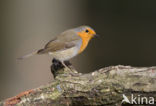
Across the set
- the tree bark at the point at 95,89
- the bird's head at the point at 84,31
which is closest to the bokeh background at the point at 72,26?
the bird's head at the point at 84,31

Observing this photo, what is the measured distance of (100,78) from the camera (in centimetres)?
318

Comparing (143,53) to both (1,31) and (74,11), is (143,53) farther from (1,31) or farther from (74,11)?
(1,31)

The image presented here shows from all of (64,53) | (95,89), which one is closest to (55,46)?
(64,53)

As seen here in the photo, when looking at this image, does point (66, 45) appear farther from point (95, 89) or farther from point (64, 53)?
point (95, 89)

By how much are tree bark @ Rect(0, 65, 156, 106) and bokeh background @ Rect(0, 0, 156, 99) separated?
11.4 ft

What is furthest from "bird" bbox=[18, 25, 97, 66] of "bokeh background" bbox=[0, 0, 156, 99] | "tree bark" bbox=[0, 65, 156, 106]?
"bokeh background" bbox=[0, 0, 156, 99]

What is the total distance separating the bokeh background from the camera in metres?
6.64

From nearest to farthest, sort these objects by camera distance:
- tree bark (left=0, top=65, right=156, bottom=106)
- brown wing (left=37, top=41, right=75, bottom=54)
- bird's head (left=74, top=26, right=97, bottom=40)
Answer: tree bark (left=0, top=65, right=156, bottom=106)
brown wing (left=37, top=41, right=75, bottom=54)
bird's head (left=74, top=26, right=97, bottom=40)

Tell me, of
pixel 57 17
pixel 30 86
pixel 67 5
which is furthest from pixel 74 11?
pixel 30 86

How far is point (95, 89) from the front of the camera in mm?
3109

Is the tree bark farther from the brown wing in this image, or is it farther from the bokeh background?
the bokeh background

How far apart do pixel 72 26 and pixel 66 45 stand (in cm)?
415

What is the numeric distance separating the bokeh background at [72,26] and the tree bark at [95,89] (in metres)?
3.47

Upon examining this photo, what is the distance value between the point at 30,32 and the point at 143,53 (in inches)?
153
